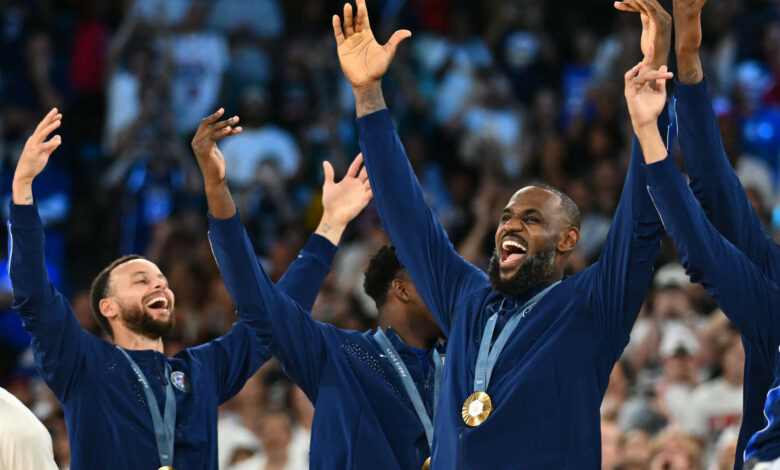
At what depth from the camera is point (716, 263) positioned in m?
4.26

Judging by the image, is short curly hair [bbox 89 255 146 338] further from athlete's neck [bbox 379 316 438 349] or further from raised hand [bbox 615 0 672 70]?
raised hand [bbox 615 0 672 70]

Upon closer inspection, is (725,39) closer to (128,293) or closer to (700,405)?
(700,405)

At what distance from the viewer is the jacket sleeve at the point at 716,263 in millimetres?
4211

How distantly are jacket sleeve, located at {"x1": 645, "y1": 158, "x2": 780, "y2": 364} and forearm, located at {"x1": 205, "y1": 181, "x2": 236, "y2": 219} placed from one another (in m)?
1.78

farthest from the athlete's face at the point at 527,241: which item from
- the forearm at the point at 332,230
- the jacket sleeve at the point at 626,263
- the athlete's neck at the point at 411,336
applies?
the forearm at the point at 332,230

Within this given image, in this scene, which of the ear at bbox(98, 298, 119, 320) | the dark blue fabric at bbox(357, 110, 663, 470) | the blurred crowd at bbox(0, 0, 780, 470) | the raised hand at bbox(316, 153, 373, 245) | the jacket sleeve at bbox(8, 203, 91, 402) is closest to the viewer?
the dark blue fabric at bbox(357, 110, 663, 470)

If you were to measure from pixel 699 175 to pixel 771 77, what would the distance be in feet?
21.3

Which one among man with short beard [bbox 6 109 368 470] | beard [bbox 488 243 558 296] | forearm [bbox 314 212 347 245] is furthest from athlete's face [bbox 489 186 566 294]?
forearm [bbox 314 212 347 245]

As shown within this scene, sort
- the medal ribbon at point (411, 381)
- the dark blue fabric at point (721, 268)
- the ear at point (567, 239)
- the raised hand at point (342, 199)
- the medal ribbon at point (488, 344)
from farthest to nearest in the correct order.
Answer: the raised hand at point (342, 199) < the medal ribbon at point (411, 381) < the ear at point (567, 239) < the medal ribbon at point (488, 344) < the dark blue fabric at point (721, 268)

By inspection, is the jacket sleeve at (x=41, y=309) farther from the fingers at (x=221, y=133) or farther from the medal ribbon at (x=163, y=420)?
the fingers at (x=221, y=133)

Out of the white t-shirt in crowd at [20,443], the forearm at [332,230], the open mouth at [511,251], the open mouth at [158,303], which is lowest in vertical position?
the white t-shirt in crowd at [20,443]

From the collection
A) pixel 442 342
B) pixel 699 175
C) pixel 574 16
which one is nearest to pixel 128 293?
pixel 442 342

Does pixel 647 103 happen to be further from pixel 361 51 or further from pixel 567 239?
pixel 361 51

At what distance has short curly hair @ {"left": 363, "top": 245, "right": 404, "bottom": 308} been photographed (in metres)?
5.79
